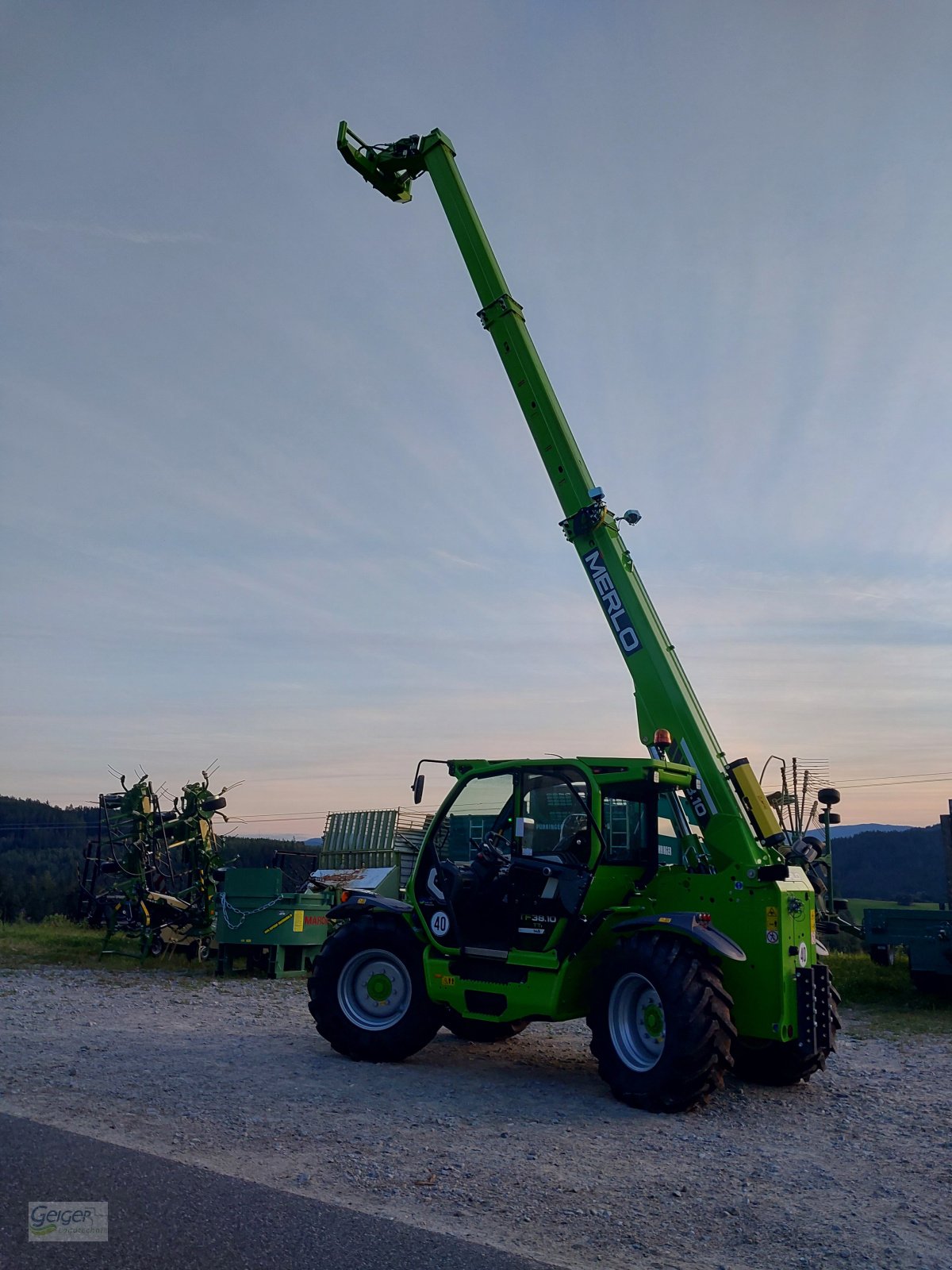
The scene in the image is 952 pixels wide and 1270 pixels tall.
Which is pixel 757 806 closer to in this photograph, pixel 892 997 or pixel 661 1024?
pixel 661 1024

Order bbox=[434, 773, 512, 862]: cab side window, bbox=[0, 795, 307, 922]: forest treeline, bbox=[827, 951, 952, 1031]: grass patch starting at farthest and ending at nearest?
bbox=[0, 795, 307, 922]: forest treeline < bbox=[827, 951, 952, 1031]: grass patch < bbox=[434, 773, 512, 862]: cab side window

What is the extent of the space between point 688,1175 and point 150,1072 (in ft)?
13.6

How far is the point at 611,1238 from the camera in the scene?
14.8 ft

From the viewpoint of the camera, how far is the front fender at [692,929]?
7.22 m

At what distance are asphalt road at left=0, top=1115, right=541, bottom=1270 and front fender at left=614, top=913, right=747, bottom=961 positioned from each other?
3.35 m

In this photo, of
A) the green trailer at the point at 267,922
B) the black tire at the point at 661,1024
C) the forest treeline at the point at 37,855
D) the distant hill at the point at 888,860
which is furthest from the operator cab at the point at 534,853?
the distant hill at the point at 888,860

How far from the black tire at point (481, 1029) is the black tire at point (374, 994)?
35 cm

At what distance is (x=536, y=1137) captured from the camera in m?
6.25

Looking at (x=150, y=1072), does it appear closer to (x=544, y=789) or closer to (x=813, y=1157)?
(x=544, y=789)

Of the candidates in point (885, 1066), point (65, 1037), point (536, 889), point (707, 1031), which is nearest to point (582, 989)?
point (536, 889)

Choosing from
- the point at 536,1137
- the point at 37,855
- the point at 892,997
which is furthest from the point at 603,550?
the point at 37,855

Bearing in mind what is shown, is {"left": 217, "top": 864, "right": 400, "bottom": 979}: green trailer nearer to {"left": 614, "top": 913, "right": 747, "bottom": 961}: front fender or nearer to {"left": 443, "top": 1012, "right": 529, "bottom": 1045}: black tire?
{"left": 443, "top": 1012, "right": 529, "bottom": 1045}: black tire

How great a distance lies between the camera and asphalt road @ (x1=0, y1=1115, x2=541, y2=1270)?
400 cm

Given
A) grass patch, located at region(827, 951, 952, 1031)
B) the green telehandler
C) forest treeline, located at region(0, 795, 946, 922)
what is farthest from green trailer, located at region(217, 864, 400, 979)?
forest treeline, located at region(0, 795, 946, 922)
